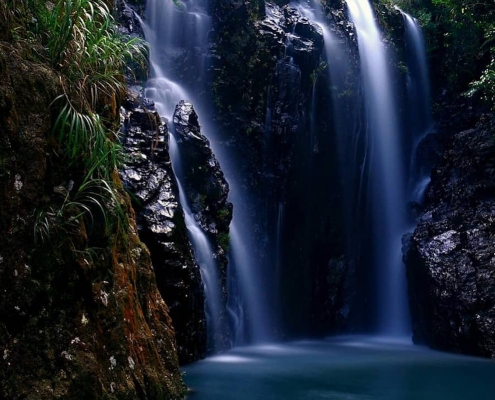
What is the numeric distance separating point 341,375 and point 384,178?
26.4 feet

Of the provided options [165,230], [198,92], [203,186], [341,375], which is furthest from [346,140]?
[341,375]

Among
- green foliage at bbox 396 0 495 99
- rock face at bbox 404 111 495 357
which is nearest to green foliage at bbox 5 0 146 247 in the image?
rock face at bbox 404 111 495 357

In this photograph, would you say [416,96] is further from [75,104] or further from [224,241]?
[75,104]

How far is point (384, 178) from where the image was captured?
50.7 ft

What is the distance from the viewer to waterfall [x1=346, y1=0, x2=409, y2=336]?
14.2 meters

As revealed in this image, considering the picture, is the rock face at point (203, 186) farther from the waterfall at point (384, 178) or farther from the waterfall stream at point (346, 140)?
the waterfall at point (384, 178)

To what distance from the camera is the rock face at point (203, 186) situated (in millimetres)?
10578

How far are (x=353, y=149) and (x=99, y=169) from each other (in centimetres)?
1132

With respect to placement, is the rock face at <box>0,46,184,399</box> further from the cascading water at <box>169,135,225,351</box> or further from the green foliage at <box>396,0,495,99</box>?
the green foliage at <box>396,0,495,99</box>

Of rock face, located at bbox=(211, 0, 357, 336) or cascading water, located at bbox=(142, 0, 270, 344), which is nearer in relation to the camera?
cascading water, located at bbox=(142, 0, 270, 344)

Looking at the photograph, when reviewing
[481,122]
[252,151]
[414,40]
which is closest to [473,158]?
[481,122]

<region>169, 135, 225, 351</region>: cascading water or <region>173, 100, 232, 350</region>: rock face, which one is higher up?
<region>173, 100, 232, 350</region>: rock face

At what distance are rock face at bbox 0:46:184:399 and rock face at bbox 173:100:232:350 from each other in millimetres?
5568

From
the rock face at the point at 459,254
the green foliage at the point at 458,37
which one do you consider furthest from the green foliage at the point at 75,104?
the green foliage at the point at 458,37
